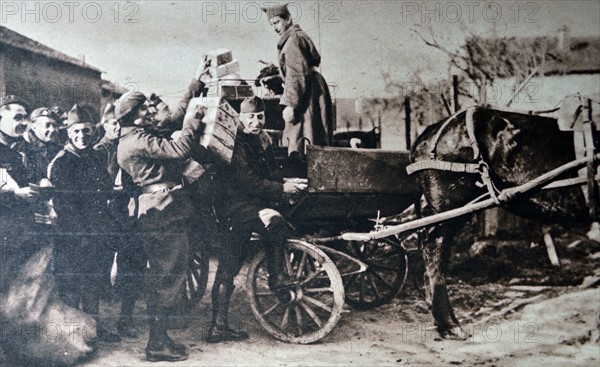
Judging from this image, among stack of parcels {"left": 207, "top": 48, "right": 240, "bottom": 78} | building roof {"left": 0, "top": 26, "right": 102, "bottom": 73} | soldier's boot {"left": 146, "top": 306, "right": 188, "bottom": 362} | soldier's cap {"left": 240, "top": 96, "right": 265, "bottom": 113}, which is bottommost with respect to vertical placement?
soldier's boot {"left": 146, "top": 306, "right": 188, "bottom": 362}

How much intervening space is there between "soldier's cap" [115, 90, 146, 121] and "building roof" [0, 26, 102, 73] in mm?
295

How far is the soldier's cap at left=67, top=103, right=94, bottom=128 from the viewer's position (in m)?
3.77

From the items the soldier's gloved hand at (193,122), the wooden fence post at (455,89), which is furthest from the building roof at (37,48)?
the wooden fence post at (455,89)

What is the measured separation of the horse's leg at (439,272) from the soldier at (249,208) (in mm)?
935

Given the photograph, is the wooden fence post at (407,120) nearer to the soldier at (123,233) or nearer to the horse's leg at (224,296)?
the horse's leg at (224,296)

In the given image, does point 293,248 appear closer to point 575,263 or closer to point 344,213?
point 344,213

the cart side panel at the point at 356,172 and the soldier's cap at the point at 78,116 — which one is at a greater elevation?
the soldier's cap at the point at 78,116

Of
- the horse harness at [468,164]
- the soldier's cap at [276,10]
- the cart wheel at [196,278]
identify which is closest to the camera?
the horse harness at [468,164]

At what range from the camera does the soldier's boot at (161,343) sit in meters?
3.70

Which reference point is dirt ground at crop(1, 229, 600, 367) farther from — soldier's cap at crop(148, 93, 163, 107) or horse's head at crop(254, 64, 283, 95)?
horse's head at crop(254, 64, 283, 95)

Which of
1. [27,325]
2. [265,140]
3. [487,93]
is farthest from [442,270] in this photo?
[27,325]

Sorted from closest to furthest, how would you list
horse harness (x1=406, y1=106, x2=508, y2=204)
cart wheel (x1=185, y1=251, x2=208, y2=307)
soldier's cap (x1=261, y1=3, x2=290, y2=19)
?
horse harness (x1=406, y1=106, x2=508, y2=204) < cart wheel (x1=185, y1=251, x2=208, y2=307) < soldier's cap (x1=261, y1=3, x2=290, y2=19)

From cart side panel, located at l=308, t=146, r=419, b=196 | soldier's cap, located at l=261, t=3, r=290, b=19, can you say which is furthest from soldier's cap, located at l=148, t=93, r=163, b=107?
cart side panel, located at l=308, t=146, r=419, b=196

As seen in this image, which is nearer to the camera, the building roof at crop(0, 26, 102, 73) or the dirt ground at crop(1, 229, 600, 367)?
the dirt ground at crop(1, 229, 600, 367)
